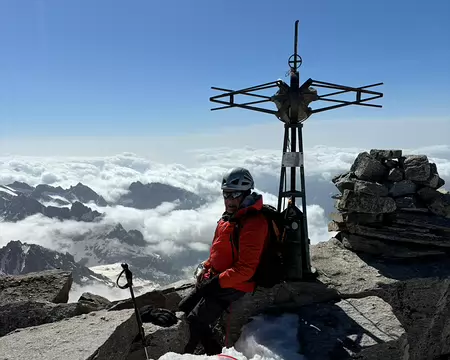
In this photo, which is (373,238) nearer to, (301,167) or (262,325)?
(301,167)

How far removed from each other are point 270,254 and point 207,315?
5.56 feet

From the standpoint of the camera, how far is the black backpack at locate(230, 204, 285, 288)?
6863 millimetres

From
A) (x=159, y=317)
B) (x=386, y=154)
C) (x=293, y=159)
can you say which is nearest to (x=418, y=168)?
(x=386, y=154)

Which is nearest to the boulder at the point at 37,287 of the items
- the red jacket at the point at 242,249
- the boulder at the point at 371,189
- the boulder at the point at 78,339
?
the boulder at the point at 78,339

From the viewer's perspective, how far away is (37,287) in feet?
30.5

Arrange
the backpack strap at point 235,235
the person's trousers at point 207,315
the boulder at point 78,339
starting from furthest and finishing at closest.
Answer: the person's trousers at point 207,315 → the backpack strap at point 235,235 → the boulder at point 78,339

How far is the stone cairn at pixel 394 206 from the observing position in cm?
952

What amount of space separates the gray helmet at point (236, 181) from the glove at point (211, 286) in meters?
1.72

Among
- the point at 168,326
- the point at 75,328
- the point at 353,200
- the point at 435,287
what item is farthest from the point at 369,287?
the point at 75,328

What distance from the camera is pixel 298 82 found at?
7.75 m

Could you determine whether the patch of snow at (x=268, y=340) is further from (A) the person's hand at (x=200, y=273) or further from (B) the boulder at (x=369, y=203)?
(B) the boulder at (x=369, y=203)

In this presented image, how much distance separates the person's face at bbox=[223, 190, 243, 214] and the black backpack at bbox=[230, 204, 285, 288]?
496mm

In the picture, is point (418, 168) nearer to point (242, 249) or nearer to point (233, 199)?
point (233, 199)

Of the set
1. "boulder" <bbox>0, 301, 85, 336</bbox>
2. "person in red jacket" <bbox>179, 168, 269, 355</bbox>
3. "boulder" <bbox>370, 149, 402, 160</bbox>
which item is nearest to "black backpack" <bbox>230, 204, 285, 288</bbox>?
"person in red jacket" <bbox>179, 168, 269, 355</bbox>
